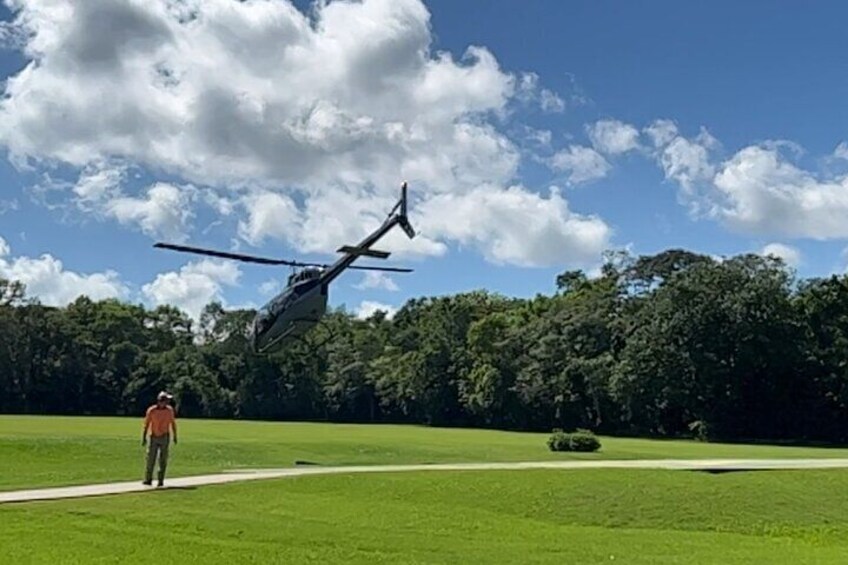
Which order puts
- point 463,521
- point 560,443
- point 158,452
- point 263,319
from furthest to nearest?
point 263,319, point 560,443, point 158,452, point 463,521

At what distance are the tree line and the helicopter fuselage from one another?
39599 millimetres

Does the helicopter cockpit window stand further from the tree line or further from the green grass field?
the tree line

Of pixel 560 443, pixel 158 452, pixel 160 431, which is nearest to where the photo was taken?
pixel 160 431

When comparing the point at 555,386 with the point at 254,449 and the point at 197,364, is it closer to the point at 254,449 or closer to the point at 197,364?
the point at 197,364

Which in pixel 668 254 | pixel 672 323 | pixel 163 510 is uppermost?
pixel 668 254

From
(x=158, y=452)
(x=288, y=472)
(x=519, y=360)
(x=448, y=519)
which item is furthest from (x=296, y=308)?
(x=519, y=360)

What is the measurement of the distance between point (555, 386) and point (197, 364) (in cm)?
3793

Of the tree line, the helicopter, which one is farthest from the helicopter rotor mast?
the tree line

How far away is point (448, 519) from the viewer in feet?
61.4

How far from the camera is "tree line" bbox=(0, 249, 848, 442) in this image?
74688 millimetres

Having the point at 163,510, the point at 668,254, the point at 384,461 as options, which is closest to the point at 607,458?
the point at 384,461

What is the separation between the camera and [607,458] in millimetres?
33188

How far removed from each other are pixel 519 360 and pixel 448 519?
72826mm

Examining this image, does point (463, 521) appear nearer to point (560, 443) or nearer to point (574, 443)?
point (574, 443)
